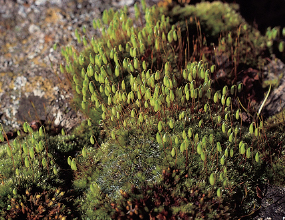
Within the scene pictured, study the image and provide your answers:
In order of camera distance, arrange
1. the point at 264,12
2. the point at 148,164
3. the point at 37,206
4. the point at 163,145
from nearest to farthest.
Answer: the point at 37,206 < the point at 163,145 < the point at 148,164 < the point at 264,12

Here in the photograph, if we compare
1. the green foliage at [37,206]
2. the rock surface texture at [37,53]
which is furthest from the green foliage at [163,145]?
the rock surface texture at [37,53]

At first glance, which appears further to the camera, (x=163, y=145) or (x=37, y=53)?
(x=37, y=53)

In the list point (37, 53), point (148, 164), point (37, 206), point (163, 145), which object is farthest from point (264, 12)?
point (37, 206)

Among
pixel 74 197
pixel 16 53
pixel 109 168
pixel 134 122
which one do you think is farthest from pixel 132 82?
pixel 16 53

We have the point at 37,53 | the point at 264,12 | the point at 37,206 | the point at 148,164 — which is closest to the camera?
the point at 37,206

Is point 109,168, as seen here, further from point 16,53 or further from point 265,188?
point 16,53

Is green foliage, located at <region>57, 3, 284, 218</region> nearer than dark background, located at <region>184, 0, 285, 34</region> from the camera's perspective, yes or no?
Yes

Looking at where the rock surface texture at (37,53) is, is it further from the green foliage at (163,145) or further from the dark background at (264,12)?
the dark background at (264,12)

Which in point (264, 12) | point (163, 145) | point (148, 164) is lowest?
point (148, 164)

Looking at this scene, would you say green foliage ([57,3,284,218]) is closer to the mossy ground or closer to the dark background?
the mossy ground

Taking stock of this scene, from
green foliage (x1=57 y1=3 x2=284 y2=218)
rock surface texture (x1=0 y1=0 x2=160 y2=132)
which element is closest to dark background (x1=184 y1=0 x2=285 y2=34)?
rock surface texture (x1=0 y1=0 x2=160 y2=132)

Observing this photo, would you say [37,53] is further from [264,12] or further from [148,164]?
[264,12]

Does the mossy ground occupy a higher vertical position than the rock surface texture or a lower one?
lower
